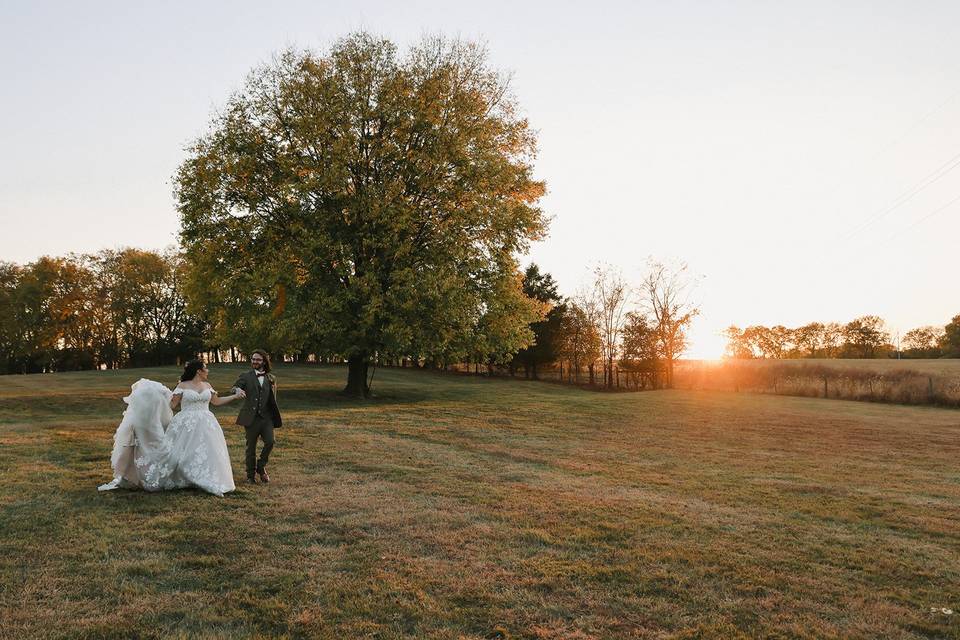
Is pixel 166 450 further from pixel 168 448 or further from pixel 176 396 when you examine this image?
pixel 176 396

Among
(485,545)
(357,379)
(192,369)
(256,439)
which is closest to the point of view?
(485,545)

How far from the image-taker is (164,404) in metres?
11.1

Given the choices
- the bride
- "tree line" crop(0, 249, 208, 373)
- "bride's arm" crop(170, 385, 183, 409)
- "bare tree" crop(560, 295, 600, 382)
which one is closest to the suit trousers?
the bride

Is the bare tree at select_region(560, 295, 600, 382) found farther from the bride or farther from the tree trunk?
the bride

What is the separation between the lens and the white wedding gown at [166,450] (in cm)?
1077

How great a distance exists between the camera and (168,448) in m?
10.9

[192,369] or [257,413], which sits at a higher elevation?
[192,369]

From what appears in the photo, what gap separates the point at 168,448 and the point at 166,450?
49 mm

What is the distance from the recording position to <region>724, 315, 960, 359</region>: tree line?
12781 centimetres

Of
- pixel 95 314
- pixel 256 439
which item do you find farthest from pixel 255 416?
pixel 95 314

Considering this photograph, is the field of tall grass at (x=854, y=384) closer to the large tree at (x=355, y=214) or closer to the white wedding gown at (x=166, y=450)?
the large tree at (x=355, y=214)

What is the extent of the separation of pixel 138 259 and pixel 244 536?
71204 millimetres

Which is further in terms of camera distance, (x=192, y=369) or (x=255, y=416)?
(x=255, y=416)

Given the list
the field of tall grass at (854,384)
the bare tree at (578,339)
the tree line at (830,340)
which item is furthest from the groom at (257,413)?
the tree line at (830,340)
